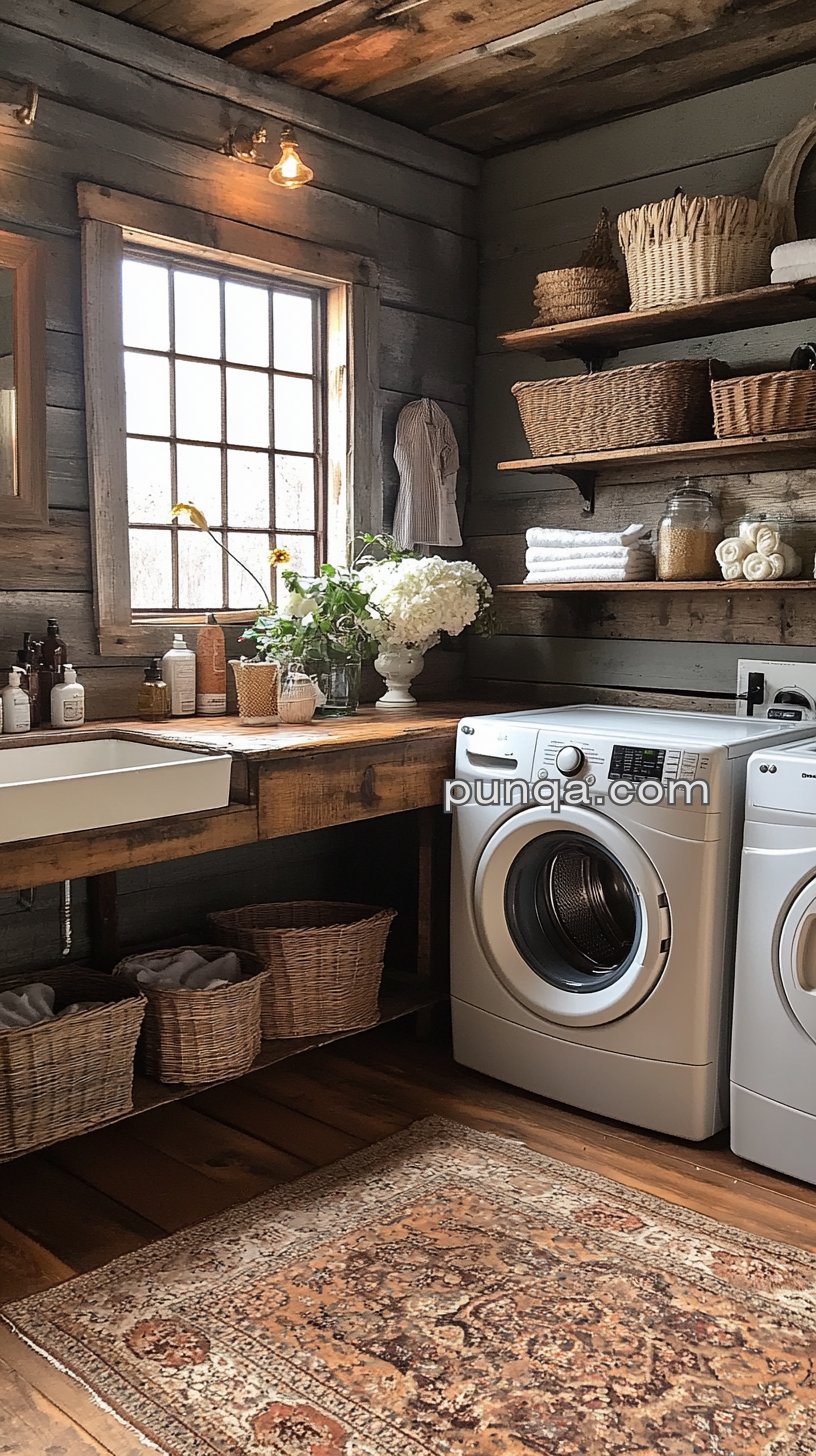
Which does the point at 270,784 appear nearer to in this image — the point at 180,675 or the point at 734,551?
the point at 180,675

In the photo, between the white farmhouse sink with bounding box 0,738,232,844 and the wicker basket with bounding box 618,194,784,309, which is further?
the wicker basket with bounding box 618,194,784,309

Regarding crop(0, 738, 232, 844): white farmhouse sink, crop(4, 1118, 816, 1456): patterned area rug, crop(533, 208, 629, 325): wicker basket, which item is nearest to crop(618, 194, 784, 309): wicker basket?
crop(533, 208, 629, 325): wicker basket

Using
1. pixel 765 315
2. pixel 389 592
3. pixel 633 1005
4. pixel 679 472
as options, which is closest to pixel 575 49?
pixel 765 315

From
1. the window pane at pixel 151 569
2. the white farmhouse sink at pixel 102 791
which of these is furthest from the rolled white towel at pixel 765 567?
the window pane at pixel 151 569

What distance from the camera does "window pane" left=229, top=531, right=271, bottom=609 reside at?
10.5ft

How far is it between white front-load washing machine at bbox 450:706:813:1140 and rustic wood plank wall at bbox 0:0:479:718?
96 cm

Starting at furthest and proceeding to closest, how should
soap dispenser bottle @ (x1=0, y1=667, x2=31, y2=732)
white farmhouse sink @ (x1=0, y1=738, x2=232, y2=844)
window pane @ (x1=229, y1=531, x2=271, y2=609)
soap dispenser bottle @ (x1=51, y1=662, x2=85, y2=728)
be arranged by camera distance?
window pane @ (x1=229, y1=531, x2=271, y2=609), soap dispenser bottle @ (x1=51, y1=662, x2=85, y2=728), soap dispenser bottle @ (x1=0, y1=667, x2=31, y2=732), white farmhouse sink @ (x1=0, y1=738, x2=232, y2=844)

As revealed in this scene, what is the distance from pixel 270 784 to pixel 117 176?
145 centimetres

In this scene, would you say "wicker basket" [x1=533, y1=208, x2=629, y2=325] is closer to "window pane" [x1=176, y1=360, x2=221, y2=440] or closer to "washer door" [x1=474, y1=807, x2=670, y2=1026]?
"window pane" [x1=176, y1=360, x2=221, y2=440]

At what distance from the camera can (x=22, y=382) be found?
2.62 m

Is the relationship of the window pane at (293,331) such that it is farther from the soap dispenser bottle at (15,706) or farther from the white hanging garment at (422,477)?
the soap dispenser bottle at (15,706)

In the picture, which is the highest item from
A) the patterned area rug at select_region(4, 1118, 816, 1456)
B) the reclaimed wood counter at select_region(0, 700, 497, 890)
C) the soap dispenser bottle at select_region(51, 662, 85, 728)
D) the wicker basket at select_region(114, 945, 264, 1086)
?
the soap dispenser bottle at select_region(51, 662, 85, 728)

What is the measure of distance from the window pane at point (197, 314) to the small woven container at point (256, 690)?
86cm

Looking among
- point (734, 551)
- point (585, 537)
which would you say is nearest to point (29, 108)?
point (585, 537)
